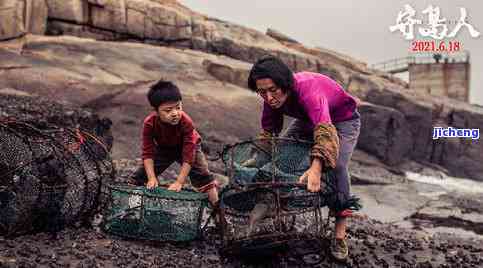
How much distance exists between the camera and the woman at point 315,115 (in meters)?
4.35

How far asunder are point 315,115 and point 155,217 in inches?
72.7

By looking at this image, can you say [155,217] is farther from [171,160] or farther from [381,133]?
[381,133]

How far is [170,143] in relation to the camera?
5.64 meters

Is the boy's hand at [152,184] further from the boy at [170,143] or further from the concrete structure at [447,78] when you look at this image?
the concrete structure at [447,78]

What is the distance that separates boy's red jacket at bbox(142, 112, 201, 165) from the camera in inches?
216

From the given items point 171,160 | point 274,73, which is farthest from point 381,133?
point 274,73

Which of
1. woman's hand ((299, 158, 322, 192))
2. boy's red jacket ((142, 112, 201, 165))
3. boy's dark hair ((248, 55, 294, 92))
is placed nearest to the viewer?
woman's hand ((299, 158, 322, 192))

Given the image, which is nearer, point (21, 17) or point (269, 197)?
Answer: point (269, 197)

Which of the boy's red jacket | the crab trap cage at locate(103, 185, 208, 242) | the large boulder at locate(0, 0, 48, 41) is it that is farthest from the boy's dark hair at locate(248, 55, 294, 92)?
the large boulder at locate(0, 0, 48, 41)

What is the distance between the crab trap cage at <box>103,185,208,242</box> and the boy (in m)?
0.21

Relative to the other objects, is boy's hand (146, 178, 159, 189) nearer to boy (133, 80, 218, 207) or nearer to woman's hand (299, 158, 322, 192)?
boy (133, 80, 218, 207)

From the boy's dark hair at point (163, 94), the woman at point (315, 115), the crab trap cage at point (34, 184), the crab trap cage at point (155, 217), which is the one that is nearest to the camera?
the woman at point (315, 115)

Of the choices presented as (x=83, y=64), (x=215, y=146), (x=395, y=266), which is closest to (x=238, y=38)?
(x=83, y=64)

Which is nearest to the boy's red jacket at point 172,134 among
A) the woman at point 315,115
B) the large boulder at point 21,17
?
the woman at point 315,115
